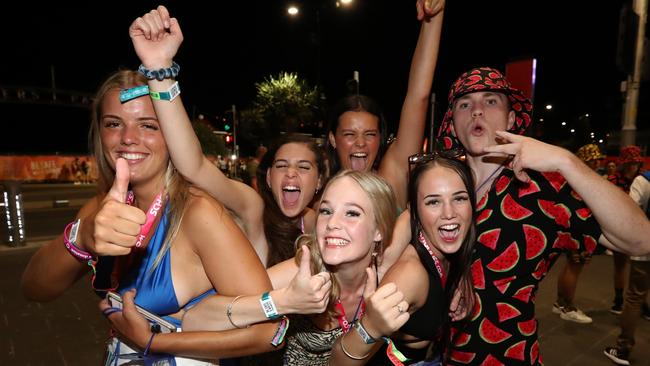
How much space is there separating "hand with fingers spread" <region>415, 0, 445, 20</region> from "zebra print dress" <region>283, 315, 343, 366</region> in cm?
195

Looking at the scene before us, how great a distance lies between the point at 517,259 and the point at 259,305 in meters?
1.33

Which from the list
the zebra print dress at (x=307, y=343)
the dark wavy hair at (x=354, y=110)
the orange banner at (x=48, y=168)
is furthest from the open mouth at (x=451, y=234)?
the orange banner at (x=48, y=168)

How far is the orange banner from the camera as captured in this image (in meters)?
27.0

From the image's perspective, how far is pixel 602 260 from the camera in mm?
7688

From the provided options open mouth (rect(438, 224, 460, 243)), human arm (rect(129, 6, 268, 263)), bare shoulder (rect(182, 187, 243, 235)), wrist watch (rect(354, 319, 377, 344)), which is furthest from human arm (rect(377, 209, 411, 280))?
human arm (rect(129, 6, 268, 263))

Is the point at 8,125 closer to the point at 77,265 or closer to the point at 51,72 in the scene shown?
the point at 51,72

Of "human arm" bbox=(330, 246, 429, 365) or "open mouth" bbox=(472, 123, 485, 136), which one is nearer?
"human arm" bbox=(330, 246, 429, 365)

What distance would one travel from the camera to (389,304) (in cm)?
153

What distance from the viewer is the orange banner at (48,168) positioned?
27.0m

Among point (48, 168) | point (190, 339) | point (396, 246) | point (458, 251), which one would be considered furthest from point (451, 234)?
point (48, 168)

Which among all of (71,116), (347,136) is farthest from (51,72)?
(347,136)

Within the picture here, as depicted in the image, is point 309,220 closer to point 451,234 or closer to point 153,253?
point 451,234

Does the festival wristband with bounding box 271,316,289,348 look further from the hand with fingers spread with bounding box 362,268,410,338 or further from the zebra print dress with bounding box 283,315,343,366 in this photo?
the zebra print dress with bounding box 283,315,343,366

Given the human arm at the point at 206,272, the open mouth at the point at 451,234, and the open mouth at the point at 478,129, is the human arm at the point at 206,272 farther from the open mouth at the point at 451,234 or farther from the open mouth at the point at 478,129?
the open mouth at the point at 478,129
